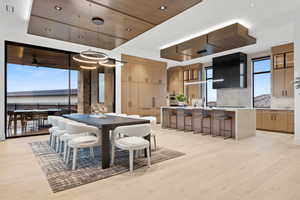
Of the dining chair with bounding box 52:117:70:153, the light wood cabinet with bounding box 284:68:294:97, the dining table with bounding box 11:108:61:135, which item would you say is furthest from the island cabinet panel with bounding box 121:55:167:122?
the light wood cabinet with bounding box 284:68:294:97

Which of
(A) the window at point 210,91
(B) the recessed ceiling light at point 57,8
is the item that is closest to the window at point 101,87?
(B) the recessed ceiling light at point 57,8

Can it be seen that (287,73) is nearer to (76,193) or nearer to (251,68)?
(251,68)

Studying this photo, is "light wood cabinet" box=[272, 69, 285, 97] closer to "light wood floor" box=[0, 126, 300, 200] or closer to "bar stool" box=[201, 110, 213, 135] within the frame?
"bar stool" box=[201, 110, 213, 135]

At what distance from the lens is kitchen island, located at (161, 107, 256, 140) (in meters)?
5.27

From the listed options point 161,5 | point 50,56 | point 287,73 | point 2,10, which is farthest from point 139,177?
point 287,73

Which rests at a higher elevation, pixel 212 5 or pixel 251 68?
pixel 212 5

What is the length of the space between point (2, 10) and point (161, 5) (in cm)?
377

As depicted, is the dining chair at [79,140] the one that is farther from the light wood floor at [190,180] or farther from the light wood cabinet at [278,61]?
the light wood cabinet at [278,61]

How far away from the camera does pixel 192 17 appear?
14.3 ft

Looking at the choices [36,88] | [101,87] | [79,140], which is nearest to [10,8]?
[36,88]

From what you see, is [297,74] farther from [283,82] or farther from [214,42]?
[214,42]

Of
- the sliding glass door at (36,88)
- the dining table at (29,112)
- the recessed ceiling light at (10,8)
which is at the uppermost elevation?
the recessed ceiling light at (10,8)

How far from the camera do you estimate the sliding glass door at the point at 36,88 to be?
5.48m

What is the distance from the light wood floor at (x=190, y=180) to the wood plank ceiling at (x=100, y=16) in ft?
10.2
